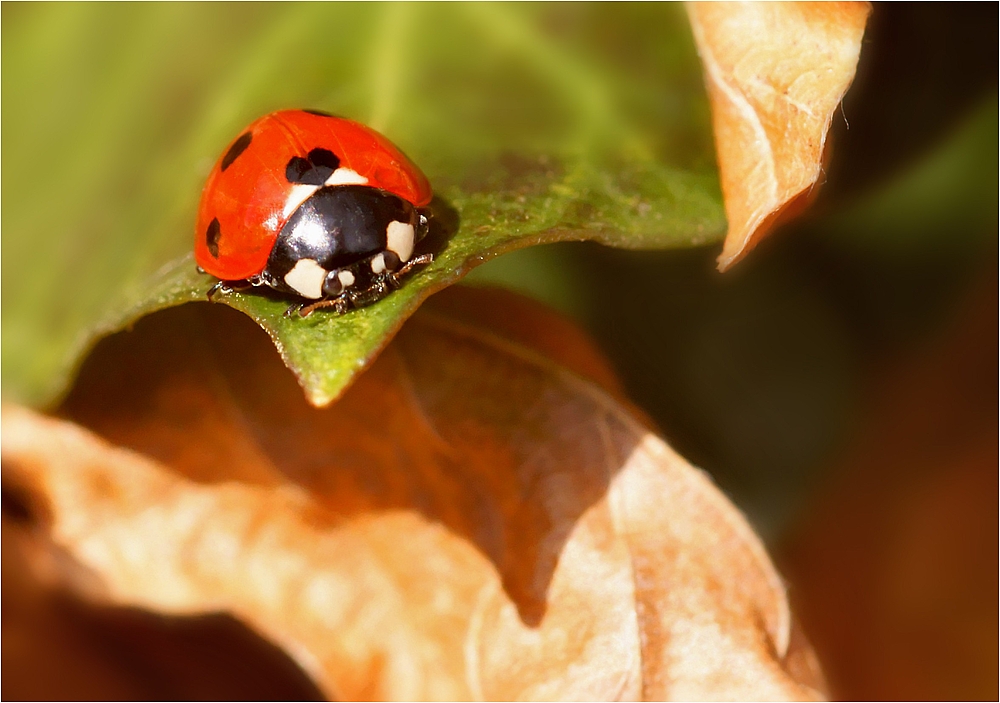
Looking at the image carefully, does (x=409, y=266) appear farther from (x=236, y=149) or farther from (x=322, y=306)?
(x=236, y=149)

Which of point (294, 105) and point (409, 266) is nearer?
point (409, 266)

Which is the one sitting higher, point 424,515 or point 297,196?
point 297,196

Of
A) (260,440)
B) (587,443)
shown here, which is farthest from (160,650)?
(587,443)

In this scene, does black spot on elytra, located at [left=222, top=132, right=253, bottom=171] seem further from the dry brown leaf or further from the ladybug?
the dry brown leaf

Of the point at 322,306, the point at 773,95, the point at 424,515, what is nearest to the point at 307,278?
the point at 322,306

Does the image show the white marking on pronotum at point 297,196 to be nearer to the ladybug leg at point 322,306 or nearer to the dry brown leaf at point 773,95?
the ladybug leg at point 322,306

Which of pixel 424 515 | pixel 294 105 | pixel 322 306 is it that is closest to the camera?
pixel 322 306
